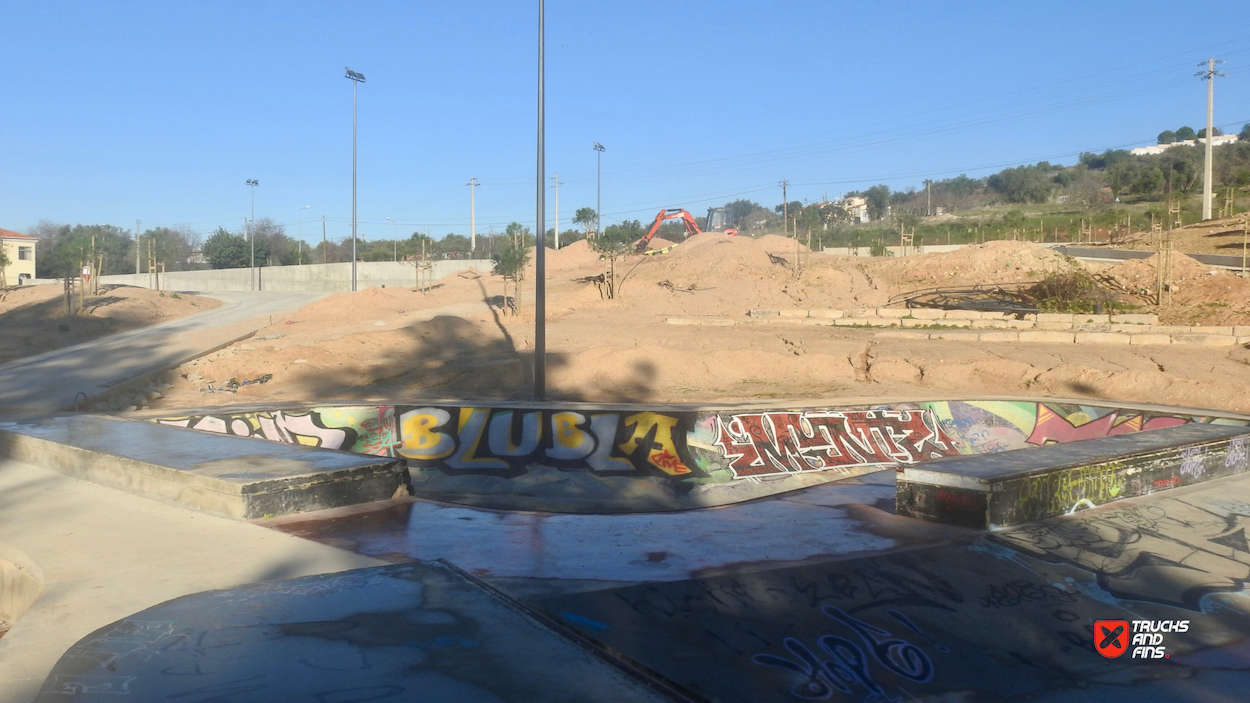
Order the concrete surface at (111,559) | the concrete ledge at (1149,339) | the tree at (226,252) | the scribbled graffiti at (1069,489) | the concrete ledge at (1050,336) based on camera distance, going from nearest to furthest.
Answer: the concrete surface at (111,559)
the scribbled graffiti at (1069,489)
the concrete ledge at (1149,339)
the concrete ledge at (1050,336)
the tree at (226,252)

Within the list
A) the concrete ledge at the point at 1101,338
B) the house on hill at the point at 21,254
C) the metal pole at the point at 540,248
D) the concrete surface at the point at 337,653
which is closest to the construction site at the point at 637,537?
the concrete surface at the point at 337,653

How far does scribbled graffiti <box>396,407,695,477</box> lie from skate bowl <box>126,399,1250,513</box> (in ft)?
0.06

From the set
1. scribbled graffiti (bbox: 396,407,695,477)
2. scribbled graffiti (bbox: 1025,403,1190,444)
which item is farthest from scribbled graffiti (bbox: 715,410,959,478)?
scribbled graffiti (bbox: 1025,403,1190,444)

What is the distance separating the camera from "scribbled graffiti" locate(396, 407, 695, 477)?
48.6 feet

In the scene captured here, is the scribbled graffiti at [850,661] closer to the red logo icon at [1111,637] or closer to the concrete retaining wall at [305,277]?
the red logo icon at [1111,637]

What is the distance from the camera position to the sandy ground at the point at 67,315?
86.4ft

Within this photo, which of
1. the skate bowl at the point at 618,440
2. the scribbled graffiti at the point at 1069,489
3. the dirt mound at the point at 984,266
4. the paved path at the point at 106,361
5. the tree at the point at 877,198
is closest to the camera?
the scribbled graffiti at the point at 1069,489

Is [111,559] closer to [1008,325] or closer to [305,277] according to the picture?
[1008,325]

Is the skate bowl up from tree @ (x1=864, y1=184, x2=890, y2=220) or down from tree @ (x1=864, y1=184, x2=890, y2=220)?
down

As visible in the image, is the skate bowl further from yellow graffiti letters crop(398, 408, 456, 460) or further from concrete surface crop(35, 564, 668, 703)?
concrete surface crop(35, 564, 668, 703)

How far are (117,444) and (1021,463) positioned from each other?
9884 mm

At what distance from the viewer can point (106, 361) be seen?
22672 mm

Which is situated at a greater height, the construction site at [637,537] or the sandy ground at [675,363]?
the sandy ground at [675,363]

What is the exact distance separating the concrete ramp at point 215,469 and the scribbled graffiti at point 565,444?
5.41m
